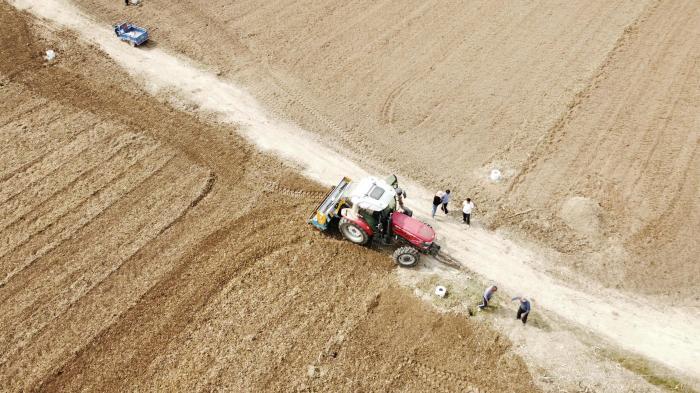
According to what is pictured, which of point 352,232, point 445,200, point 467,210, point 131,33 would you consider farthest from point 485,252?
point 131,33

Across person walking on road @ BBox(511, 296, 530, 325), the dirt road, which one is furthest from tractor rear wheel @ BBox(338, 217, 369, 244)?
person walking on road @ BBox(511, 296, 530, 325)

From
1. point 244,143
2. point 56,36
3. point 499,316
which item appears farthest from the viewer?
point 56,36

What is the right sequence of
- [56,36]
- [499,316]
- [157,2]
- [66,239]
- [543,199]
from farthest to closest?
1. [157,2]
2. [56,36]
3. [543,199]
4. [66,239]
5. [499,316]

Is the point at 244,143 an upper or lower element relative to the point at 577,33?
lower

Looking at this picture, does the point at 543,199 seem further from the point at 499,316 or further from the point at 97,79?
the point at 97,79

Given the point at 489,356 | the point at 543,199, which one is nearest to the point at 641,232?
the point at 543,199

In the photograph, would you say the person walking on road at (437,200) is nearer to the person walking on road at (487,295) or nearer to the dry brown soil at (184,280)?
the dry brown soil at (184,280)

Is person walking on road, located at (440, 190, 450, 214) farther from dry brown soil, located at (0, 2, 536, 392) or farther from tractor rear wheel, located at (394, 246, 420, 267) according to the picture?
dry brown soil, located at (0, 2, 536, 392)

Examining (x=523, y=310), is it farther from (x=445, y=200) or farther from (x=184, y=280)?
(x=184, y=280)

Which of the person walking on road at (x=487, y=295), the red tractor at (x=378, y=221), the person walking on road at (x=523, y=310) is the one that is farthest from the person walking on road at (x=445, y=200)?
the person walking on road at (x=523, y=310)
